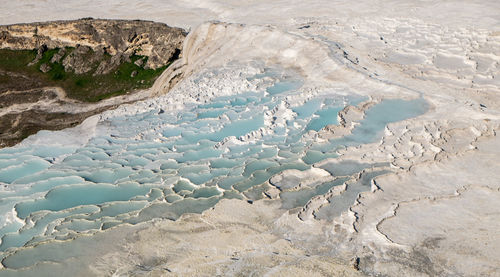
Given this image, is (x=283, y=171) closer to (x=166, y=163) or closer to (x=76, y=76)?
(x=166, y=163)

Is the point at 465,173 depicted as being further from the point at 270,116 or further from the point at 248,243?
the point at 270,116

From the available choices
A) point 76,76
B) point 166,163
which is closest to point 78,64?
point 76,76

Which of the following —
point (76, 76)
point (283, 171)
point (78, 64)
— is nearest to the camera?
point (283, 171)

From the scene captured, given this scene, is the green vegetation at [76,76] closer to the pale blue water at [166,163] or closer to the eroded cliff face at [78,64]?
the eroded cliff face at [78,64]

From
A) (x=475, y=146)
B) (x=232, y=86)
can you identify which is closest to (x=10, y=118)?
(x=232, y=86)

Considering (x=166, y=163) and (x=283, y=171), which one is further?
(x=166, y=163)

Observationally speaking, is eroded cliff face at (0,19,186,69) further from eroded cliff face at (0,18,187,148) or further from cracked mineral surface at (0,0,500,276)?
cracked mineral surface at (0,0,500,276)

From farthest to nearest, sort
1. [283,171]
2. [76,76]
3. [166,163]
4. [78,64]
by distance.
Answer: [78,64] → [76,76] → [166,163] → [283,171]
